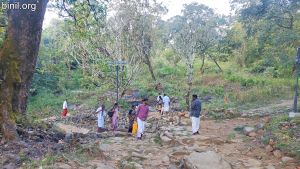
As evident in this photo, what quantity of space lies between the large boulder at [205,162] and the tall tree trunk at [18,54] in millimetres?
4130

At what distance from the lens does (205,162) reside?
7.95 m

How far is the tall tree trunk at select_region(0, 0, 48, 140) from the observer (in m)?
8.38

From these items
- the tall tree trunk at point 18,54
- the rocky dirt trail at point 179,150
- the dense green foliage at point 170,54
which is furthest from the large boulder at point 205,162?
the dense green foliage at point 170,54

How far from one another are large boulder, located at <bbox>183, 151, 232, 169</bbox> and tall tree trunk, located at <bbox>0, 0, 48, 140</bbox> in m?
4.13

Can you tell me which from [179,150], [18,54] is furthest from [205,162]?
[18,54]

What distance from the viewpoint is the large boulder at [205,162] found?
7812 millimetres

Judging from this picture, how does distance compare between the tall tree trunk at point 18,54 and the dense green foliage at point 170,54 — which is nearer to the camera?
the tall tree trunk at point 18,54

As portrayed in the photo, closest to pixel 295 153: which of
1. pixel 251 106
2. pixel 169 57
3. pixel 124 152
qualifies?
pixel 124 152

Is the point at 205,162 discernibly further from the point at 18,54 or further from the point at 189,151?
the point at 18,54

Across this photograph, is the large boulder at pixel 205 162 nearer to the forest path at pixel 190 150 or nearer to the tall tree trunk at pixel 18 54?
the forest path at pixel 190 150

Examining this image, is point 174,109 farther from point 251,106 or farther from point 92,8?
point 92,8

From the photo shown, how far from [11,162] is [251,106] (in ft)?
46.1

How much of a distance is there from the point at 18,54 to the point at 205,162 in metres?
5.03

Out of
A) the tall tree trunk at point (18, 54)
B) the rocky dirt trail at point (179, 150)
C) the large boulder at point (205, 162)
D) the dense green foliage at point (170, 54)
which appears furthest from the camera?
the dense green foliage at point (170, 54)
